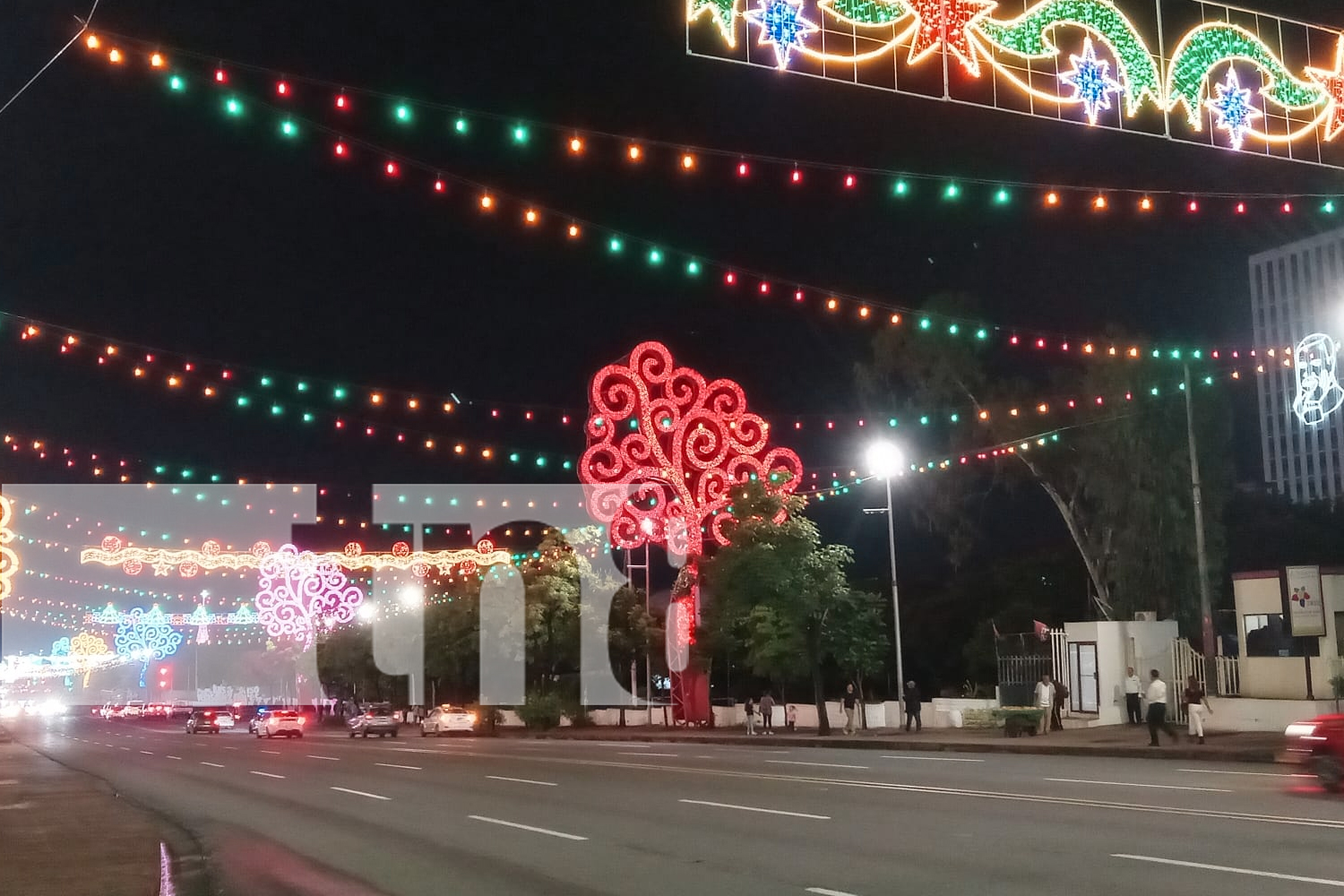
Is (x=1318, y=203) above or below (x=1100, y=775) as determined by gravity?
above

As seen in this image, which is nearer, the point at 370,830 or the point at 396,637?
the point at 370,830

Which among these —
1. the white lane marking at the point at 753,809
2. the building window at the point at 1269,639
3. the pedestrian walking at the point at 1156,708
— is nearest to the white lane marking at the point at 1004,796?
the white lane marking at the point at 753,809

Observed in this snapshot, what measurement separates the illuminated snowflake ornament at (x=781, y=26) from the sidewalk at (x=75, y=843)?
1230 centimetres

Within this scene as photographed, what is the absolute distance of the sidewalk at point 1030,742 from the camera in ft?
75.9

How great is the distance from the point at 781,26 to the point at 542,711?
3962 cm

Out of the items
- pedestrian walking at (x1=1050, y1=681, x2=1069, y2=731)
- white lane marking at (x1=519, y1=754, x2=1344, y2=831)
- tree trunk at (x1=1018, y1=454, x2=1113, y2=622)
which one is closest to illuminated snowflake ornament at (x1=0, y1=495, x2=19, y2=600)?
white lane marking at (x1=519, y1=754, x2=1344, y2=831)

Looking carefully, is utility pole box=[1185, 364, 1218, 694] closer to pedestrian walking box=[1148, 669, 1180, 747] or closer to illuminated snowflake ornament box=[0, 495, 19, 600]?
pedestrian walking box=[1148, 669, 1180, 747]

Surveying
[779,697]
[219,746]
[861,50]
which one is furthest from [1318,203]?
[219,746]

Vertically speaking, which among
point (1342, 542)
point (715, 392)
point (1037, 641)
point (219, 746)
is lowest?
point (219, 746)

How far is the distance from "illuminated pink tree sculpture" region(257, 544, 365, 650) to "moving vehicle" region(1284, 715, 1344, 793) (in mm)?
43440

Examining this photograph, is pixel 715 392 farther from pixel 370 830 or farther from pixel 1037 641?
pixel 370 830

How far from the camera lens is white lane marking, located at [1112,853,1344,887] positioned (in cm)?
939

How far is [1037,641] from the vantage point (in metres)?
33.5

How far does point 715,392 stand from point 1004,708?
15.5 meters
